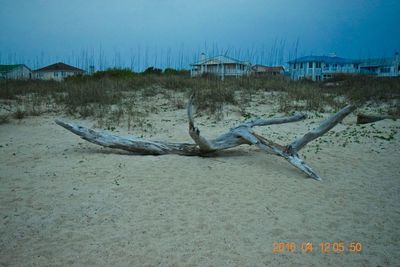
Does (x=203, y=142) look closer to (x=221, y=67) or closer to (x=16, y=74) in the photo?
(x=221, y=67)

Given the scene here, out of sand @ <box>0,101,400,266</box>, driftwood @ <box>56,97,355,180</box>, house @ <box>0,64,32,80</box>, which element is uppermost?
house @ <box>0,64,32,80</box>

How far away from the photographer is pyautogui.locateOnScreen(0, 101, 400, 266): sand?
3.23 meters

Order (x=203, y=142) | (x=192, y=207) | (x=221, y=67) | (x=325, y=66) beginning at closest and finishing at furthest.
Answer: (x=192, y=207) → (x=203, y=142) → (x=221, y=67) → (x=325, y=66)

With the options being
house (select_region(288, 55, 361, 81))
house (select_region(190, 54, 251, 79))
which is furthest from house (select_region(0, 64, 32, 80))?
house (select_region(288, 55, 361, 81))

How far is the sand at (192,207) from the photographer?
10.6 feet

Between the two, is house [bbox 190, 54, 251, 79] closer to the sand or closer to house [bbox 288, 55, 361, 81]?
the sand

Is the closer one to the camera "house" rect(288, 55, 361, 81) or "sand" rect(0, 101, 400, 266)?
"sand" rect(0, 101, 400, 266)

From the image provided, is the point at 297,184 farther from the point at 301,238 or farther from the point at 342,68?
the point at 342,68

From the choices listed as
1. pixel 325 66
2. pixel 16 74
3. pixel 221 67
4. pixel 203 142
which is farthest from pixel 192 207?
pixel 325 66

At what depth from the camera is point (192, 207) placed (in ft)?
13.9

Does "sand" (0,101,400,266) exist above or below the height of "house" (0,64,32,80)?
below

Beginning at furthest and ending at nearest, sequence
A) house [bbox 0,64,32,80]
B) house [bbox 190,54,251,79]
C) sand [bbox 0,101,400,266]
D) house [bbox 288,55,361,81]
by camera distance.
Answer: house [bbox 288,55,361,81] → house [bbox 190,54,251,79] → house [bbox 0,64,32,80] → sand [bbox 0,101,400,266]

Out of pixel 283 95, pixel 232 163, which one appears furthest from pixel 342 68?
pixel 232 163

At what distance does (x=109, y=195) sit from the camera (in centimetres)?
454
